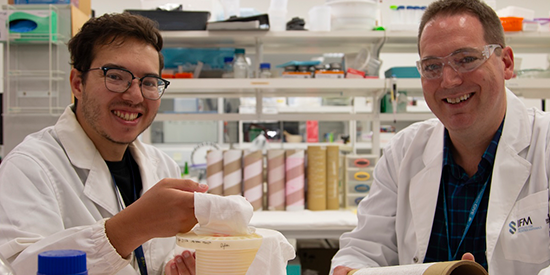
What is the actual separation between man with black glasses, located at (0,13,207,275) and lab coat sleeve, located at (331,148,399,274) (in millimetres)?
577

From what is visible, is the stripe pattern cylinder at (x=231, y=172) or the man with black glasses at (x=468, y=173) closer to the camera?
the man with black glasses at (x=468, y=173)

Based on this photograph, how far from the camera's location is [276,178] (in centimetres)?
255

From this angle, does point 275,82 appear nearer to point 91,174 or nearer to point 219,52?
point 219,52

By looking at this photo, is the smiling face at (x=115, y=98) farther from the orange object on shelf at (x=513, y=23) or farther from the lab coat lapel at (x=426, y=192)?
the orange object on shelf at (x=513, y=23)

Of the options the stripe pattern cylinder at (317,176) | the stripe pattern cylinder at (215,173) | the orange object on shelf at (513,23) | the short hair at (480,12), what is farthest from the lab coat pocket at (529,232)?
the orange object on shelf at (513,23)

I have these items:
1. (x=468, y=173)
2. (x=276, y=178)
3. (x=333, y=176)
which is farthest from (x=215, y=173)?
(x=468, y=173)

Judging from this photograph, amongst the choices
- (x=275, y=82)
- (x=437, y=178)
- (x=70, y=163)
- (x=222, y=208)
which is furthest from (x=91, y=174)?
(x=275, y=82)

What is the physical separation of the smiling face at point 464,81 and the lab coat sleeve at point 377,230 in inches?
12.2

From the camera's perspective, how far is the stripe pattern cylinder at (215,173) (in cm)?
255

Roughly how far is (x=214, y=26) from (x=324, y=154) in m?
1.02

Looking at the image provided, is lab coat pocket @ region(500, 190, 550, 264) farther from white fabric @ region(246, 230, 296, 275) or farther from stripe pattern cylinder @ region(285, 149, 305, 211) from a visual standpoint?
stripe pattern cylinder @ region(285, 149, 305, 211)

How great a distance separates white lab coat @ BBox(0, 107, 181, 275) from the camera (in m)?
0.91

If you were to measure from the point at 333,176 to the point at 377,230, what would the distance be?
1126mm

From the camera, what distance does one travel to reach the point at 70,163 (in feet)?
4.00
